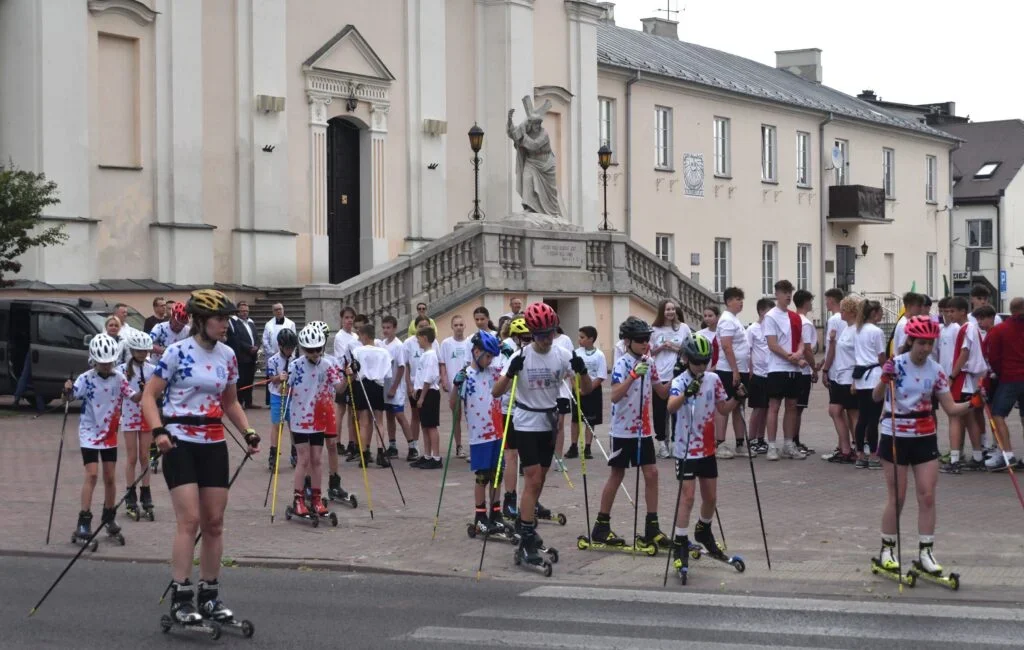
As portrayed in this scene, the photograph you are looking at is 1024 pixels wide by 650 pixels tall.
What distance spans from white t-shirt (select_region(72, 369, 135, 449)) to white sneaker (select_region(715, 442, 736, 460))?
7.99m

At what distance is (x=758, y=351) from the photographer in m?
17.1

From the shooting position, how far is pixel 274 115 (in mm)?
30172

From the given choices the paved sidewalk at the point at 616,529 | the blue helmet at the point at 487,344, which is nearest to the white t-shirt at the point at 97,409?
the paved sidewalk at the point at 616,529

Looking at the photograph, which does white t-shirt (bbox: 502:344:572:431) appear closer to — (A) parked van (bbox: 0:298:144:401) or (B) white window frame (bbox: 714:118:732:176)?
(A) parked van (bbox: 0:298:144:401)

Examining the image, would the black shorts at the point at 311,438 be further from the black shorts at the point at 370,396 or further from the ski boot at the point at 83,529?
the black shorts at the point at 370,396

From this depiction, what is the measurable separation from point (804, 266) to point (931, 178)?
985 cm

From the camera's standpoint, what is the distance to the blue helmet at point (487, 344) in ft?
40.0

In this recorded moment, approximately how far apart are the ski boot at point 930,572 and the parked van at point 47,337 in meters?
16.0

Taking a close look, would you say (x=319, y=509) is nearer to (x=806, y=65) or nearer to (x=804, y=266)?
(x=804, y=266)

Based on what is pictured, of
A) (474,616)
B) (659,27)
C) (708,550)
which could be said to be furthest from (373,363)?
(659,27)

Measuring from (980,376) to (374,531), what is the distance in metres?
7.13

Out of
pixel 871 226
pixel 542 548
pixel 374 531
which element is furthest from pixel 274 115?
pixel 871 226

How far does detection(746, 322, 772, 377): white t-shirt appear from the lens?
1698cm

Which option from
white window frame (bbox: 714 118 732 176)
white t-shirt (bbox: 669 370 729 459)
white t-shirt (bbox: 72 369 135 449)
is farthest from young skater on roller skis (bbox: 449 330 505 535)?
white window frame (bbox: 714 118 732 176)
